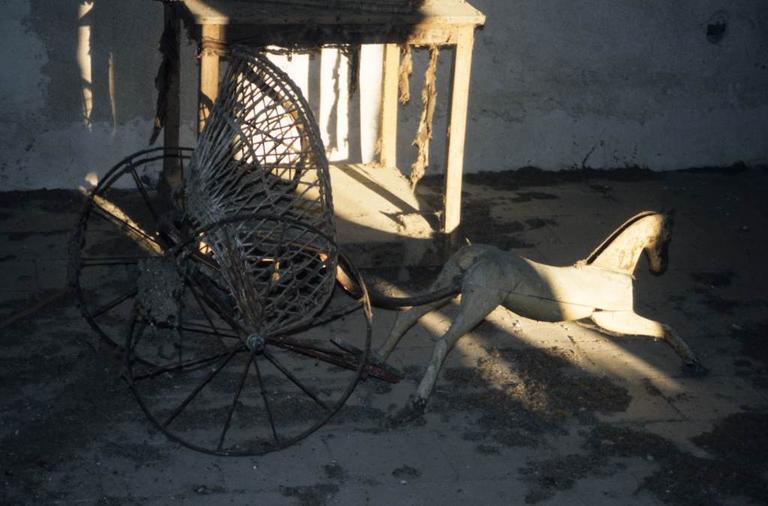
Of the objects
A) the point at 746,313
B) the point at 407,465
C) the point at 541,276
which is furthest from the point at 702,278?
the point at 407,465

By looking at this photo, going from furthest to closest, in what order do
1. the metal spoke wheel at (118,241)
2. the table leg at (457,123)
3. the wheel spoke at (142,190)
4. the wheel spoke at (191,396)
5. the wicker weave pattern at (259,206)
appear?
the table leg at (457,123) → the wheel spoke at (142,190) → the metal spoke wheel at (118,241) → the wheel spoke at (191,396) → the wicker weave pattern at (259,206)

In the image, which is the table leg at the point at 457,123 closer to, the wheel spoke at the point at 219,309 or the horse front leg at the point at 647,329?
the horse front leg at the point at 647,329

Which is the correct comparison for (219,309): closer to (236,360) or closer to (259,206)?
(259,206)

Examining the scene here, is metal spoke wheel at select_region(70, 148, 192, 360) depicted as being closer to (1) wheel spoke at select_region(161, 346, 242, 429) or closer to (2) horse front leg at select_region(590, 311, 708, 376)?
(1) wheel spoke at select_region(161, 346, 242, 429)

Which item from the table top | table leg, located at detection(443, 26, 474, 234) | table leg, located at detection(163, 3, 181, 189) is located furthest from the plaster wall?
the table top

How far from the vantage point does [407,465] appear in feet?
21.6

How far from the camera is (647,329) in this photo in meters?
7.64

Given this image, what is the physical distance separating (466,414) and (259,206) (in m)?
1.92

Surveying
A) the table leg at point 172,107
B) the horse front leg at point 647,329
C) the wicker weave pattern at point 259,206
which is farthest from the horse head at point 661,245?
the table leg at point 172,107

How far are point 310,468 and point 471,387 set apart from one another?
1.47 metres

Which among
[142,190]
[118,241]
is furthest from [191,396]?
[118,241]

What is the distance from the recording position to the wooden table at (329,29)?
25.3 ft

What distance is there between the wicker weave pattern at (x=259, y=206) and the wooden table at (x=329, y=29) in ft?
2.37

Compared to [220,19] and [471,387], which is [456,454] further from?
[220,19]
